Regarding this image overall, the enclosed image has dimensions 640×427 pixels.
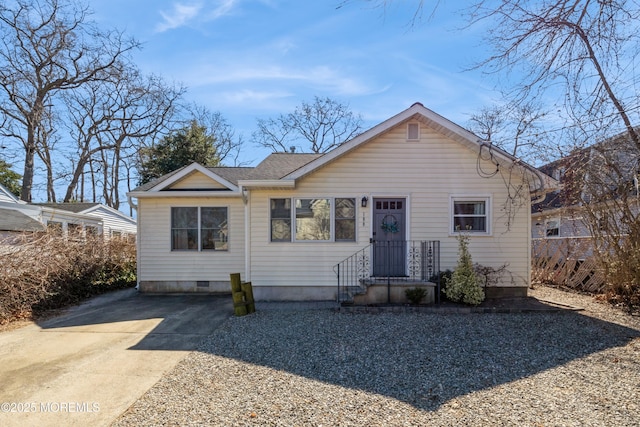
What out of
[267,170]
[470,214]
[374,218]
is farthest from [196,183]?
[470,214]

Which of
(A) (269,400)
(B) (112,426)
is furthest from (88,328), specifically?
(A) (269,400)

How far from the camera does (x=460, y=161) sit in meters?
8.88

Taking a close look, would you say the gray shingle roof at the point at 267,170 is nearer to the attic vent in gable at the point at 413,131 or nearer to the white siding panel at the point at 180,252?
the white siding panel at the point at 180,252

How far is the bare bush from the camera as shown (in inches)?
287

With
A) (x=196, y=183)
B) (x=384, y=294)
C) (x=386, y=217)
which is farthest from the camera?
(x=196, y=183)

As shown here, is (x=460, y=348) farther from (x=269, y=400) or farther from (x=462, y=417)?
(x=269, y=400)

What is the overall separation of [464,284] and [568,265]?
534 centimetres

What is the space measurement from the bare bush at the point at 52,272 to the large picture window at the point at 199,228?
2399 millimetres

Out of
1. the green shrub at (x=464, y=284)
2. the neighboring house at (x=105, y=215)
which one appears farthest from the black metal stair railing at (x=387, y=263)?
the neighboring house at (x=105, y=215)

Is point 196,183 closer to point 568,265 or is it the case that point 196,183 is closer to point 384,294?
point 384,294

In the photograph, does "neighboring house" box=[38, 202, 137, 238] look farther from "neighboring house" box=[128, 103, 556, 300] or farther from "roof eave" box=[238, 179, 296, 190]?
"neighboring house" box=[128, 103, 556, 300]

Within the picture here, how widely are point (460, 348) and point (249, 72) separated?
10087mm

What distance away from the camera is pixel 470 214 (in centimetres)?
891

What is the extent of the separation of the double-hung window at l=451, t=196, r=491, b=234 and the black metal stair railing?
2.90 ft
